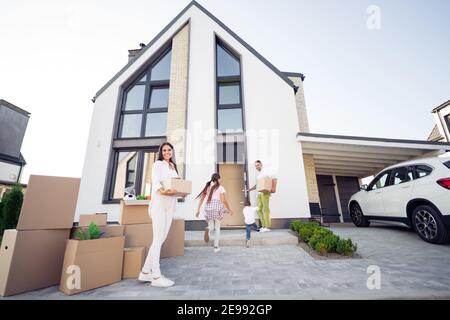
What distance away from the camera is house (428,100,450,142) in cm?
1340

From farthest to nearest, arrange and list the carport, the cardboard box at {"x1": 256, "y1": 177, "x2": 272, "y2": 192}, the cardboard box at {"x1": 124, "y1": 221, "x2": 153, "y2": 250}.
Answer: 1. the carport
2. the cardboard box at {"x1": 256, "y1": 177, "x2": 272, "y2": 192}
3. the cardboard box at {"x1": 124, "y1": 221, "x2": 153, "y2": 250}

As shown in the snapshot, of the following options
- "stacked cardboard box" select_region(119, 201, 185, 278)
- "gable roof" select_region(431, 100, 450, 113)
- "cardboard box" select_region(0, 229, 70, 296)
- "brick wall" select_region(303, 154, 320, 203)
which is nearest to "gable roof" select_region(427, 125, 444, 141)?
"gable roof" select_region(431, 100, 450, 113)

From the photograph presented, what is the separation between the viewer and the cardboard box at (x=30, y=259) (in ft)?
6.77

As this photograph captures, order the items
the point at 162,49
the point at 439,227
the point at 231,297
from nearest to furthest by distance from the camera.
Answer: the point at 231,297 → the point at 439,227 → the point at 162,49

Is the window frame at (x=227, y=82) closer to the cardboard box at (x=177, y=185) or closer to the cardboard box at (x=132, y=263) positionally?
the cardboard box at (x=177, y=185)

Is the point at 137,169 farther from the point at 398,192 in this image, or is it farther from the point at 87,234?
the point at 398,192

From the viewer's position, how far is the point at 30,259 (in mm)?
2211

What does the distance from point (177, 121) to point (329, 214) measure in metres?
8.74

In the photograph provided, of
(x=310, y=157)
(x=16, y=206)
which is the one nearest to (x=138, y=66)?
(x=16, y=206)

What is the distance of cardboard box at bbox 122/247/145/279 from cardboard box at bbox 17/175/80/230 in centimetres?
89

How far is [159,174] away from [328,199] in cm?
978

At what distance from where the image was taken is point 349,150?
6785 millimetres

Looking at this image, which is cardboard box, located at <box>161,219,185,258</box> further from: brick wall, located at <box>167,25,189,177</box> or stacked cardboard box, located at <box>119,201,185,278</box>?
brick wall, located at <box>167,25,189,177</box>
